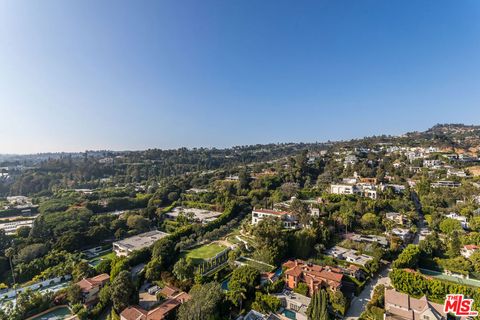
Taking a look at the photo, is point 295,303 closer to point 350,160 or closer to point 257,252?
point 257,252

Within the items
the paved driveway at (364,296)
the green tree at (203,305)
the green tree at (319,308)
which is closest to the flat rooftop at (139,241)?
the green tree at (203,305)

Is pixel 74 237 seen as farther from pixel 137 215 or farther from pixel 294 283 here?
pixel 294 283

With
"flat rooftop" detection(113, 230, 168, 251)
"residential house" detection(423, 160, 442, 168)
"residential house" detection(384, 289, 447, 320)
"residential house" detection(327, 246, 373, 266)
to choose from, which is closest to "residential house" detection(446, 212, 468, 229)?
"residential house" detection(327, 246, 373, 266)

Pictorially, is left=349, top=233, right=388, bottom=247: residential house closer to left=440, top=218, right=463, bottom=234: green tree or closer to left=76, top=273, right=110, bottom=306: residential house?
left=440, top=218, right=463, bottom=234: green tree

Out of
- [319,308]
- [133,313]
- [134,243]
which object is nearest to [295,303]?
[319,308]

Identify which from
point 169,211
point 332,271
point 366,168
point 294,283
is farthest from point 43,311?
point 366,168

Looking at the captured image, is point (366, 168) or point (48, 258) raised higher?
point (366, 168)

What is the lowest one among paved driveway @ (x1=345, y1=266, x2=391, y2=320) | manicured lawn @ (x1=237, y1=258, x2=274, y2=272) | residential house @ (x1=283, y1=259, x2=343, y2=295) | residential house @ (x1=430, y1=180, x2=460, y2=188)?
paved driveway @ (x1=345, y1=266, x2=391, y2=320)
